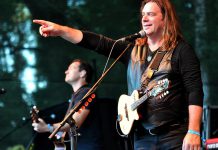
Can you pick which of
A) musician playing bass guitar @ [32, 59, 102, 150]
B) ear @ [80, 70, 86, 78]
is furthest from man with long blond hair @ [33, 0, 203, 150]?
ear @ [80, 70, 86, 78]

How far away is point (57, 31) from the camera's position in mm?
3219

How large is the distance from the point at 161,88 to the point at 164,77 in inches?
3.6

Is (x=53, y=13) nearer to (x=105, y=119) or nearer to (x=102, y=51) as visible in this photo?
(x=105, y=119)

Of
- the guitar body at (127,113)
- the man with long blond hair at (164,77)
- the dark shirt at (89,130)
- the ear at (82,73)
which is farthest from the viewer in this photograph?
the ear at (82,73)

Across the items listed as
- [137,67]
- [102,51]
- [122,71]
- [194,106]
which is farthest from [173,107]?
[122,71]

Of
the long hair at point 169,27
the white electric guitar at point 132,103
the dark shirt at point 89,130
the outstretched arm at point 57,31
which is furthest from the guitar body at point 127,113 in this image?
the dark shirt at point 89,130

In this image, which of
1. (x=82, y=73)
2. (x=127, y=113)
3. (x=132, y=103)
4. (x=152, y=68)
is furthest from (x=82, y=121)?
(x=152, y=68)

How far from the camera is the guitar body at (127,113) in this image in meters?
3.27

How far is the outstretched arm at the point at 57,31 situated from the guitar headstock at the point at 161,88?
65 cm

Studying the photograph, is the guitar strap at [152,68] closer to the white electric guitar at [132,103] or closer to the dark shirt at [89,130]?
the white electric guitar at [132,103]

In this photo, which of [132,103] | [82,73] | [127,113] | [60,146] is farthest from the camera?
[82,73]

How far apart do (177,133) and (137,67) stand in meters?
A: 0.54

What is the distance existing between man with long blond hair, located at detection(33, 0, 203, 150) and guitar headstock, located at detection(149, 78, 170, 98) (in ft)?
0.10

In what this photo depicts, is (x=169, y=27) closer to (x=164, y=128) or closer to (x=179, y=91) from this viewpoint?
(x=179, y=91)
